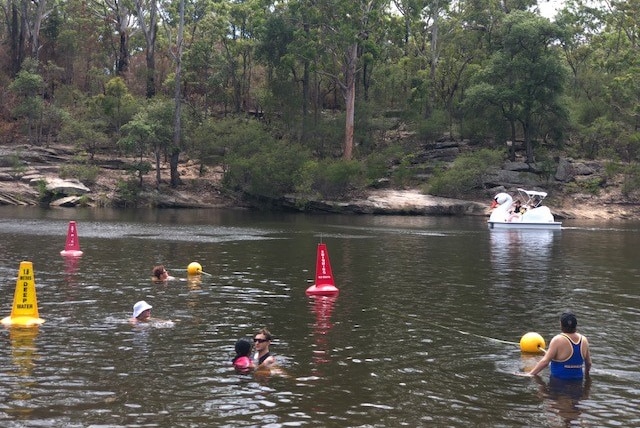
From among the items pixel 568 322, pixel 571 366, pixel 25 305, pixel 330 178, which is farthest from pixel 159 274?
pixel 330 178

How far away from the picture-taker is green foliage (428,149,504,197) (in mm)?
70938

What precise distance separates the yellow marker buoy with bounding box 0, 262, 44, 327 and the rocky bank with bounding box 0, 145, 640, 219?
5312 centimetres

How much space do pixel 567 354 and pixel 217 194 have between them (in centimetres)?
6344

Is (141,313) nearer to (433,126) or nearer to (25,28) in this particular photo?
(433,126)

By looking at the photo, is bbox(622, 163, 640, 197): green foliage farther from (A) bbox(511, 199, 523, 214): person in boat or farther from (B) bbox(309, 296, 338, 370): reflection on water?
(B) bbox(309, 296, 338, 370): reflection on water

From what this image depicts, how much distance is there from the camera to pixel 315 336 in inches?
703

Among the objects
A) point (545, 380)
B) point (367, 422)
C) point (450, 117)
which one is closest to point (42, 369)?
point (367, 422)

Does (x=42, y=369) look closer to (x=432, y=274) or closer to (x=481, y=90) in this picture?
(x=432, y=274)

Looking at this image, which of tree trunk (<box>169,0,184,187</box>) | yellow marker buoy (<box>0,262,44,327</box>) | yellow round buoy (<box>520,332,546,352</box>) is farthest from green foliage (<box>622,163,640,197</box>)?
yellow marker buoy (<box>0,262,44,327</box>)

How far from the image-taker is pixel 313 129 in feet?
263

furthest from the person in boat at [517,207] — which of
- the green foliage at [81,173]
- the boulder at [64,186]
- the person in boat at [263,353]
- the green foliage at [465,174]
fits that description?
the person in boat at [263,353]

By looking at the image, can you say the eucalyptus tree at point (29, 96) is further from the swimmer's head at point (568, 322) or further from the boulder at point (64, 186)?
the swimmer's head at point (568, 322)

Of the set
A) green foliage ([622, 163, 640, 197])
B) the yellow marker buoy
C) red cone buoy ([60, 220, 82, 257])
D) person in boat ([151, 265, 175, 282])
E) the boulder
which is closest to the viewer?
the yellow marker buoy

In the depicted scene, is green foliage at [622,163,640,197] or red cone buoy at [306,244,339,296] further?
green foliage at [622,163,640,197]
